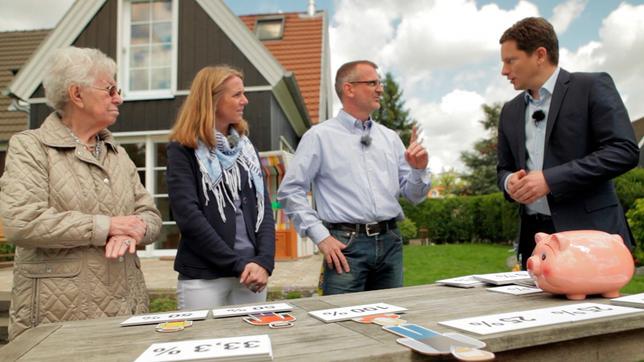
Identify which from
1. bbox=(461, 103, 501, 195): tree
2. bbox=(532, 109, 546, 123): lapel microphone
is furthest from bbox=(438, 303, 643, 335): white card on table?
bbox=(461, 103, 501, 195): tree

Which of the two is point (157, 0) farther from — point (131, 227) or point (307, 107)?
point (131, 227)

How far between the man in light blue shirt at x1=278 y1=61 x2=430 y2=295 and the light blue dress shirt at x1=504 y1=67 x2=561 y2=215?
0.51 metres

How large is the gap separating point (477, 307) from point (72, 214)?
1503 millimetres

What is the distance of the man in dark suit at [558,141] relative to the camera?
199cm

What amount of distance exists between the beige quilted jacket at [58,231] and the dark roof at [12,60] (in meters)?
11.0

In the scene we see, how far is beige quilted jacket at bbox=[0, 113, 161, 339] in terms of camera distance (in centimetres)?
181

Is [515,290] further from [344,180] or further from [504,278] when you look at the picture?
[344,180]

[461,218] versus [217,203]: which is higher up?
[217,203]

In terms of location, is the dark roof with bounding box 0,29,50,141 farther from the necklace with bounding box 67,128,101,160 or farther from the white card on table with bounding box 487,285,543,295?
the white card on table with bounding box 487,285,543,295

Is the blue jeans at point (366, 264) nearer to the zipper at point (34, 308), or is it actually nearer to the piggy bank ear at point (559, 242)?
the piggy bank ear at point (559, 242)

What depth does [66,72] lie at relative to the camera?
2053mm

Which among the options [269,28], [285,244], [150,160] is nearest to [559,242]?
[285,244]

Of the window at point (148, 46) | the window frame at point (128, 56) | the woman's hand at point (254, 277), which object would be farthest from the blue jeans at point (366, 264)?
the window at point (148, 46)

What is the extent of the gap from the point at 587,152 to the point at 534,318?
1.17m
